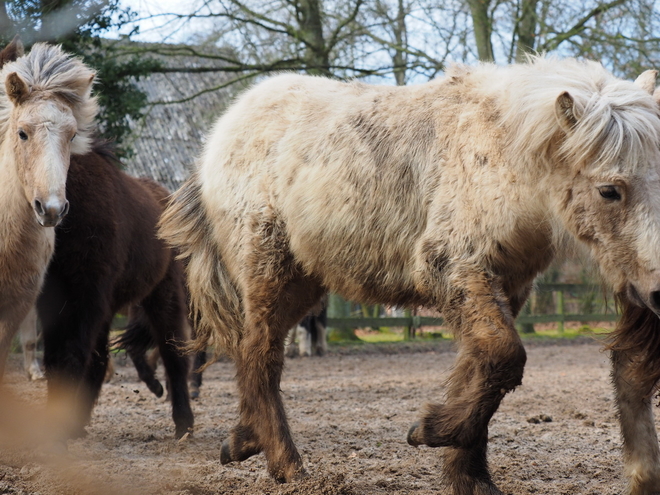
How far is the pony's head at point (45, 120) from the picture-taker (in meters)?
4.25

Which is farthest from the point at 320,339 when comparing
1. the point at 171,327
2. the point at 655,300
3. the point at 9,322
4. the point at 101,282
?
the point at 655,300

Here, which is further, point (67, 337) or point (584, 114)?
point (67, 337)

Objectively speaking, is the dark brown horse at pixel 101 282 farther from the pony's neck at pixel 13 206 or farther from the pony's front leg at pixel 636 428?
the pony's front leg at pixel 636 428

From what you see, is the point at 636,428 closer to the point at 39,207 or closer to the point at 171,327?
the point at 39,207

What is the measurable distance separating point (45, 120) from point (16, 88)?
294mm

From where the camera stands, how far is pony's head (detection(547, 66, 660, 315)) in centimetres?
295

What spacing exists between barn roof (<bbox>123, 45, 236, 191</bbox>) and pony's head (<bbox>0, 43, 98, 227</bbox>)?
1091cm

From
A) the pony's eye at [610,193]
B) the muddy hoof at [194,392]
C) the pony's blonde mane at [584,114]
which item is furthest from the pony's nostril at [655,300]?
the muddy hoof at [194,392]

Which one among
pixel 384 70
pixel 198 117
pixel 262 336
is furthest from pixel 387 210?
pixel 198 117

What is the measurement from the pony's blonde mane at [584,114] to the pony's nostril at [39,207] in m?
2.55

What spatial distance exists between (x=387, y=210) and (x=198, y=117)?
16.3 meters

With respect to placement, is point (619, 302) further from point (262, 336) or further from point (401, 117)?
point (262, 336)

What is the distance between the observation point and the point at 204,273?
4.66 meters

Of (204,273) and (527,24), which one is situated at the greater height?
(527,24)
